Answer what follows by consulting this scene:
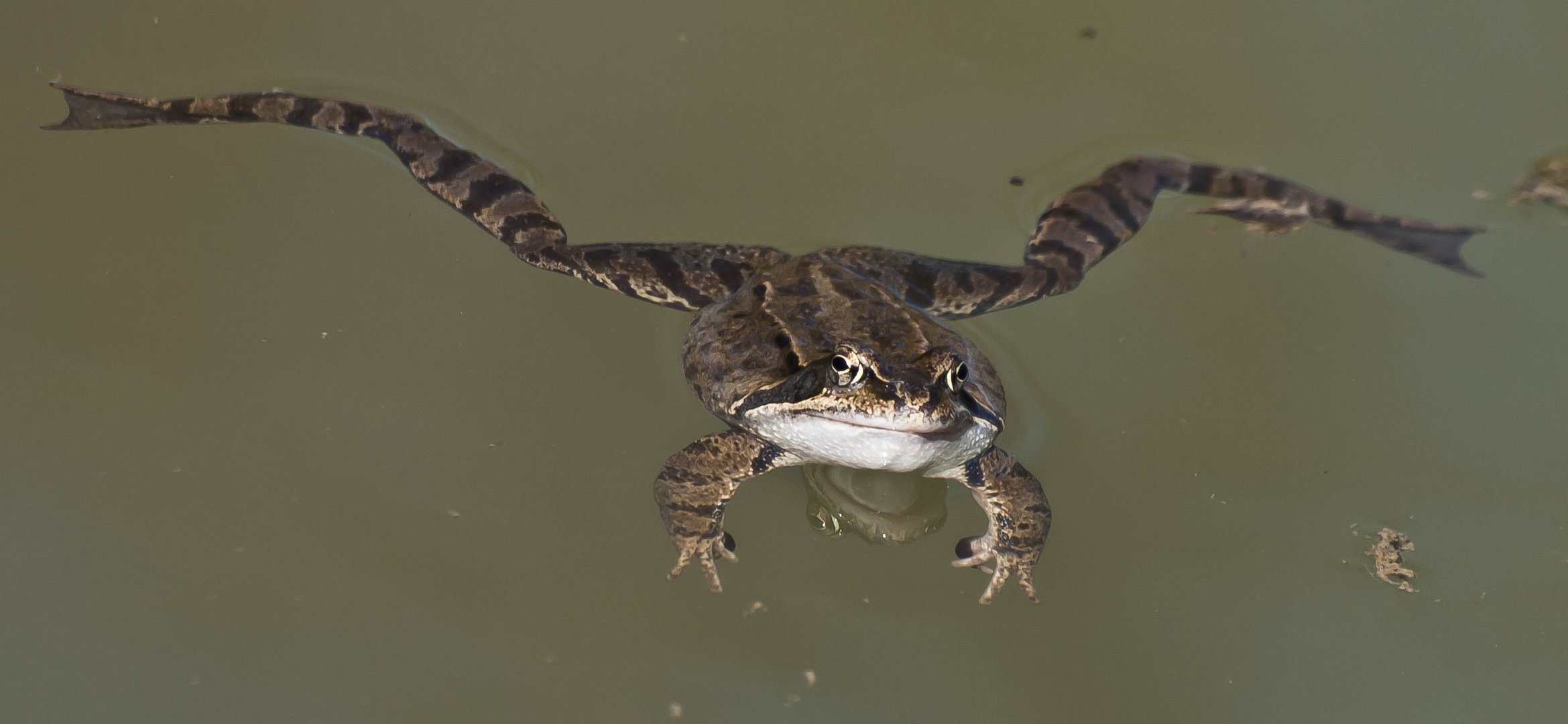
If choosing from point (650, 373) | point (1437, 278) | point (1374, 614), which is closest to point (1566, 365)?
point (1437, 278)

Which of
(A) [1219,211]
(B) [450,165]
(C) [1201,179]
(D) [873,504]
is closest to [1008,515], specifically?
(D) [873,504]

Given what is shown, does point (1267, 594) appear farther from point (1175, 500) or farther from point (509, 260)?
point (509, 260)

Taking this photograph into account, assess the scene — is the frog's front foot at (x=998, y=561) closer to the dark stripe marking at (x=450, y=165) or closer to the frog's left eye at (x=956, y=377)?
the frog's left eye at (x=956, y=377)

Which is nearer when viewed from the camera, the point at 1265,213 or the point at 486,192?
the point at 486,192

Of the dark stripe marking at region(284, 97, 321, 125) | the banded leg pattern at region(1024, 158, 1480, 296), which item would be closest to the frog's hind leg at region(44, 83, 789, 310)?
the dark stripe marking at region(284, 97, 321, 125)

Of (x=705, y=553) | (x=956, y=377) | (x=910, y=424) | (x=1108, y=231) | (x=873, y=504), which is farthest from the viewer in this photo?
(x=1108, y=231)

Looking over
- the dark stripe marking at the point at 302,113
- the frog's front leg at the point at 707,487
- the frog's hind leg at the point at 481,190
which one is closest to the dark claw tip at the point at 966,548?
the frog's front leg at the point at 707,487

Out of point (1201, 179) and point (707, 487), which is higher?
point (1201, 179)

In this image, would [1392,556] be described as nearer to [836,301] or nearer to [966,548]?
A: [966,548]
